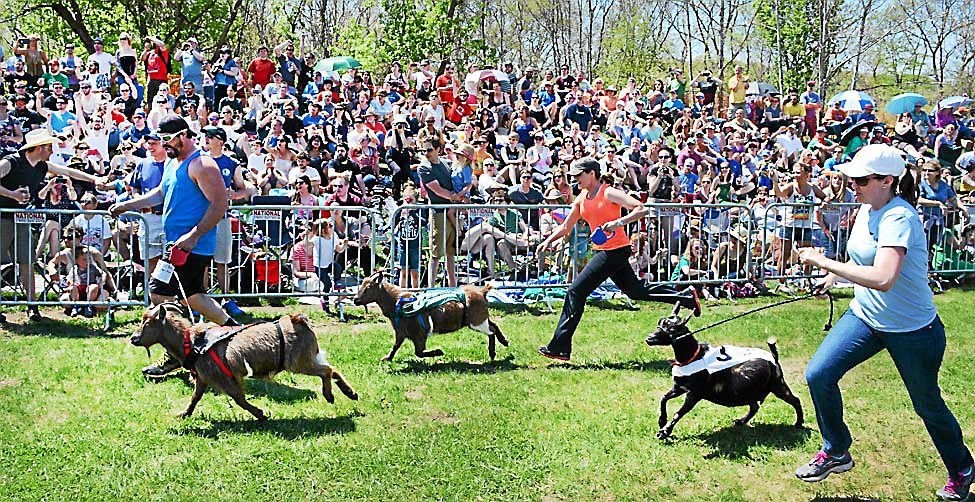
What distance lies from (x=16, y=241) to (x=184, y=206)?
373 cm

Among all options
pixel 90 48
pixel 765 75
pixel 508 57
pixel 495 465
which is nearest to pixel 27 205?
pixel 495 465

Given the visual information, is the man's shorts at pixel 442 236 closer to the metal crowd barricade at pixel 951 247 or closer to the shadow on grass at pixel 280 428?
the shadow on grass at pixel 280 428

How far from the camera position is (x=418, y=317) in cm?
821

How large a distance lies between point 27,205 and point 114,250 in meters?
1.10

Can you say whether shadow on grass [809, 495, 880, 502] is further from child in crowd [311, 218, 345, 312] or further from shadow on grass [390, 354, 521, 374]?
child in crowd [311, 218, 345, 312]

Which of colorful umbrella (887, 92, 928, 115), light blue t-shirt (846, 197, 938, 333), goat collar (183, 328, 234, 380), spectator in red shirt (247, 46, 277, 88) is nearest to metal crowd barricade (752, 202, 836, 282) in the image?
light blue t-shirt (846, 197, 938, 333)

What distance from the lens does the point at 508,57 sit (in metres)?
53.8

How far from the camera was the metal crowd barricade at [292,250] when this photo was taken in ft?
35.4

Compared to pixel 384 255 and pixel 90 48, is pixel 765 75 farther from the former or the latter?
pixel 384 255

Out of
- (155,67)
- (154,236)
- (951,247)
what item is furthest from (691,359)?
(155,67)

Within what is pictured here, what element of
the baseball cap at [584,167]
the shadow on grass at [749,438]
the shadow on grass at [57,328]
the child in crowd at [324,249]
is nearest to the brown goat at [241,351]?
the shadow on grass at [749,438]

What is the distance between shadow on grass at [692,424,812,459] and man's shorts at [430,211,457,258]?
5504 millimetres

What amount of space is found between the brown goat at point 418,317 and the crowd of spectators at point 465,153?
65.2 inches

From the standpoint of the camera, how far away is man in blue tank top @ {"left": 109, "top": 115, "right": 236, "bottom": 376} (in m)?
6.93
